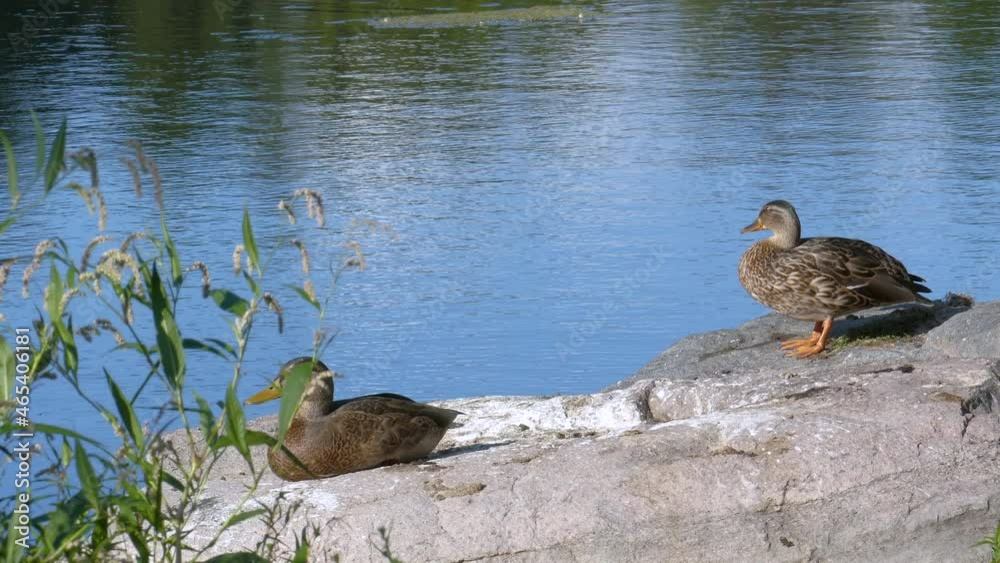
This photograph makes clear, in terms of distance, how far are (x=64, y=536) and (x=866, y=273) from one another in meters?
4.92

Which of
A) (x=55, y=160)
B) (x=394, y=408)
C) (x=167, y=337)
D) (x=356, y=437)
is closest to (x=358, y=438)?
(x=356, y=437)

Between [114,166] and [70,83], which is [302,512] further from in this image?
[70,83]

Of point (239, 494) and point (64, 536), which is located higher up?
point (64, 536)

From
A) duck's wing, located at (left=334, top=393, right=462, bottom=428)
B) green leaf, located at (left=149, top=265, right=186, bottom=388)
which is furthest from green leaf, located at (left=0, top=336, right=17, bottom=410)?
duck's wing, located at (left=334, top=393, right=462, bottom=428)

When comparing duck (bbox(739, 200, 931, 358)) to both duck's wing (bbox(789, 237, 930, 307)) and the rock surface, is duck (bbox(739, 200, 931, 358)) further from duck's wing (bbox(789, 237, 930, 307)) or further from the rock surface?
the rock surface

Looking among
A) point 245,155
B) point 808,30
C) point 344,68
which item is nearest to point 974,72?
point 808,30

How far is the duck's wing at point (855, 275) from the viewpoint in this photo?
21.8 ft

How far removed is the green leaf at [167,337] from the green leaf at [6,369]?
0.95ft

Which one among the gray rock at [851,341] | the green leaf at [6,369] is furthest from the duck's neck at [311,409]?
the green leaf at [6,369]

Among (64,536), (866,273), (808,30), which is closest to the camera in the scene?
(64,536)

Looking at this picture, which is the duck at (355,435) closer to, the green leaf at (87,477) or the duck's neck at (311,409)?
the duck's neck at (311,409)

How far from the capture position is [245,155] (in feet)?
40.3

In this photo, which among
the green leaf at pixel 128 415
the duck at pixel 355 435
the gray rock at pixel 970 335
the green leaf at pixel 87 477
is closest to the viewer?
the green leaf at pixel 87 477

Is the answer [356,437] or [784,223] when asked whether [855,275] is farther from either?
Answer: [356,437]
